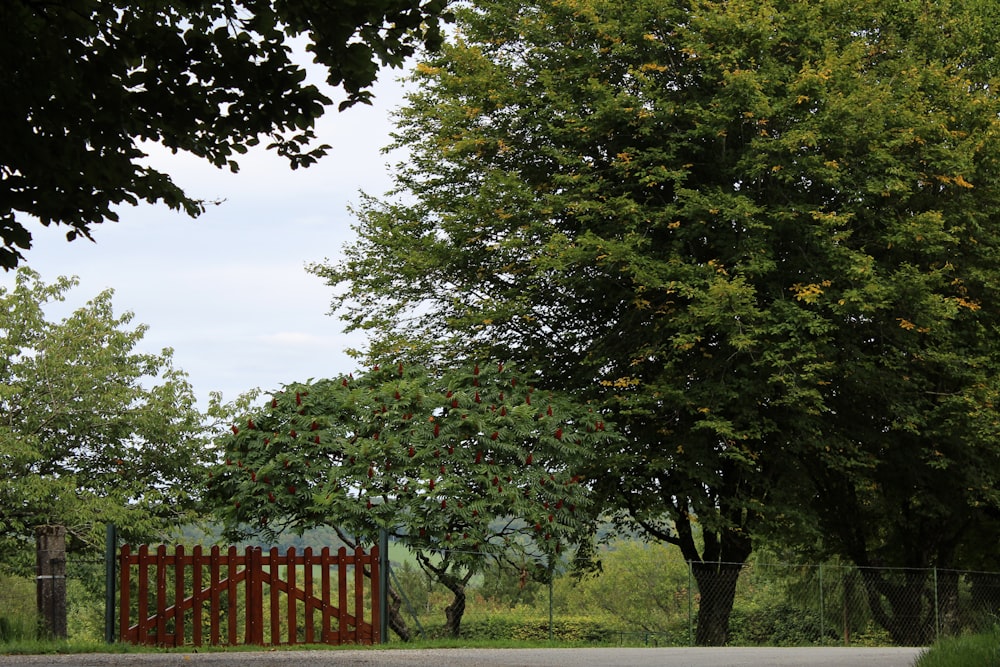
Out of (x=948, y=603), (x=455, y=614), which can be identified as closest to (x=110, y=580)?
(x=455, y=614)

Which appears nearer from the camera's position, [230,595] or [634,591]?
[230,595]

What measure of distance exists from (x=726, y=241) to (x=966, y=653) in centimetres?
1101

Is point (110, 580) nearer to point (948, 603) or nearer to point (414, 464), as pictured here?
point (414, 464)

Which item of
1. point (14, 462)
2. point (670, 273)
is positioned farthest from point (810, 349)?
point (14, 462)

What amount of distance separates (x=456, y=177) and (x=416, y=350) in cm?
380

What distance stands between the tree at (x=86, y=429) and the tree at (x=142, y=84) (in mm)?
17010

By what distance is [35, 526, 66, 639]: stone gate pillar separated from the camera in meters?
13.3

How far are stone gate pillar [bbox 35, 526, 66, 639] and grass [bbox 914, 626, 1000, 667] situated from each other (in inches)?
384

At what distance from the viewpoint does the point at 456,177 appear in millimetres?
23219

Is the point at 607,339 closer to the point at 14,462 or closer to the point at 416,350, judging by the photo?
the point at 416,350

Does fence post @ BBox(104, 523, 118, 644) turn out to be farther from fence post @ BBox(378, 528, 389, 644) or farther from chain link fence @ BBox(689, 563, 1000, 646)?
chain link fence @ BBox(689, 563, 1000, 646)

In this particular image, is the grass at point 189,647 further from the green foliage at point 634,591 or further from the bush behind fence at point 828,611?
the green foliage at point 634,591

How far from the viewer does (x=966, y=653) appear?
1000 cm

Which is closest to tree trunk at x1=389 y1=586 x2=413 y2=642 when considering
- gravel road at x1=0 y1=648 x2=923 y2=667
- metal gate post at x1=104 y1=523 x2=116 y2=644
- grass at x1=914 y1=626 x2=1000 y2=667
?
→ gravel road at x1=0 y1=648 x2=923 y2=667
